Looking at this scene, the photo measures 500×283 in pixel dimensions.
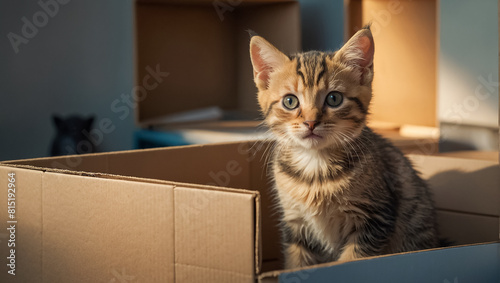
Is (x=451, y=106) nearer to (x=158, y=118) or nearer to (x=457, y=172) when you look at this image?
(x=457, y=172)

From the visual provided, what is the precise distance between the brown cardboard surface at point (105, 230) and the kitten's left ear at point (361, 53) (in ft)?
1.86

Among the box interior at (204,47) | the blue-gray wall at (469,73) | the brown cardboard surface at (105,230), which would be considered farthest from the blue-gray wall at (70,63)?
the brown cardboard surface at (105,230)

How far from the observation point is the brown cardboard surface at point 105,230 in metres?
0.92

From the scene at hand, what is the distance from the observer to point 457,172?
159cm

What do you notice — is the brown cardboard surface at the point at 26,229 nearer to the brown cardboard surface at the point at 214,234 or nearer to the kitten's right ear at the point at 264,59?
the brown cardboard surface at the point at 214,234

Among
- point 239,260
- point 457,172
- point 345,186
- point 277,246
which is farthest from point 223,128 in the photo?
point 239,260

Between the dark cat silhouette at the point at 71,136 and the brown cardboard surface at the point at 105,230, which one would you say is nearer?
the brown cardboard surface at the point at 105,230

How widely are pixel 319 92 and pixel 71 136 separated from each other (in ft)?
6.12

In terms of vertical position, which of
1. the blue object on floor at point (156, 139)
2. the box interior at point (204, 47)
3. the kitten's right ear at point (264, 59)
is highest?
the box interior at point (204, 47)

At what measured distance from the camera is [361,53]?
1.29m

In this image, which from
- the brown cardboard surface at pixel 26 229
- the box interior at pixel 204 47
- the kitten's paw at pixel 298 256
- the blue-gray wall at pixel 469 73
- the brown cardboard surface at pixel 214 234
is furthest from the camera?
the box interior at pixel 204 47

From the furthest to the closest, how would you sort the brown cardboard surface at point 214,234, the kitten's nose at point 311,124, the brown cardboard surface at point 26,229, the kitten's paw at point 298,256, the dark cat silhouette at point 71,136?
1. the dark cat silhouette at point 71,136
2. the kitten's paw at point 298,256
3. the kitten's nose at point 311,124
4. the brown cardboard surface at point 26,229
5. the brown cardboard surface at point 214,234

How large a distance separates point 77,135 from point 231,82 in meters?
0.98

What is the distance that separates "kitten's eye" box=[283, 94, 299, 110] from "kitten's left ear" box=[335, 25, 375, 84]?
0.13 meters
